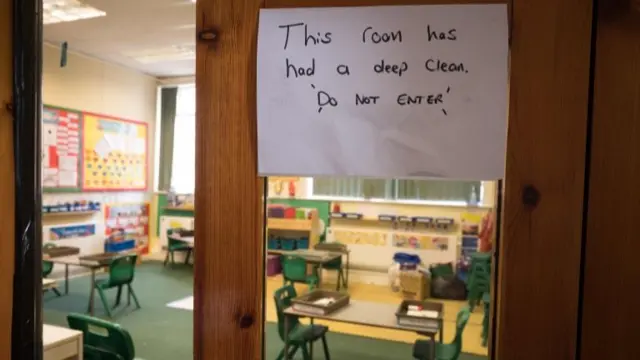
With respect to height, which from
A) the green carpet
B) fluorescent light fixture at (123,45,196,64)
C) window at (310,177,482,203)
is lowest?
the green carpet

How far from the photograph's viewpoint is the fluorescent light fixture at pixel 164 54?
5.74 m

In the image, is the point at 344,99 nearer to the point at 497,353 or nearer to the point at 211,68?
the point at 211,68

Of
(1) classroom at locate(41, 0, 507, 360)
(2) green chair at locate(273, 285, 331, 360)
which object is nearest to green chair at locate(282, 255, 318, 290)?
(1) classroom at locate(41, 0, 507, 360)

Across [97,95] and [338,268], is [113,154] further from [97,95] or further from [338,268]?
[338,268]

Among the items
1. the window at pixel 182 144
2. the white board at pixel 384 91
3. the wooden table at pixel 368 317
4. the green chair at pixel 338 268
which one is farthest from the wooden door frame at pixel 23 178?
the window at pixel 182 144

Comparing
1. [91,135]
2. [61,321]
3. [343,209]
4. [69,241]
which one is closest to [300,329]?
[61,321]

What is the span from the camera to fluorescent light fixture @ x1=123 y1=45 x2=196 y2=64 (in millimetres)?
5742

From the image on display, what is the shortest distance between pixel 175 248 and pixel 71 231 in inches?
57.8

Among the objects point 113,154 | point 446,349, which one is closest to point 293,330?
point 446,349

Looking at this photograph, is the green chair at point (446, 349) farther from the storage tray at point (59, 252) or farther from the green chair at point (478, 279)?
the storage tray at point (59, 252)

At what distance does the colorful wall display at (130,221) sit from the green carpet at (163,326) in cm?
104

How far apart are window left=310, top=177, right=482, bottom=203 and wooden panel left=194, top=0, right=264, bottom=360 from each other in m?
5.13

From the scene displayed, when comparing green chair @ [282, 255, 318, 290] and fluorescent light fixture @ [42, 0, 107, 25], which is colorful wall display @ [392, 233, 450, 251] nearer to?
green chair @ [282, 255, 318, 290]

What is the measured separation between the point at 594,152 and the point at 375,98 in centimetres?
33
